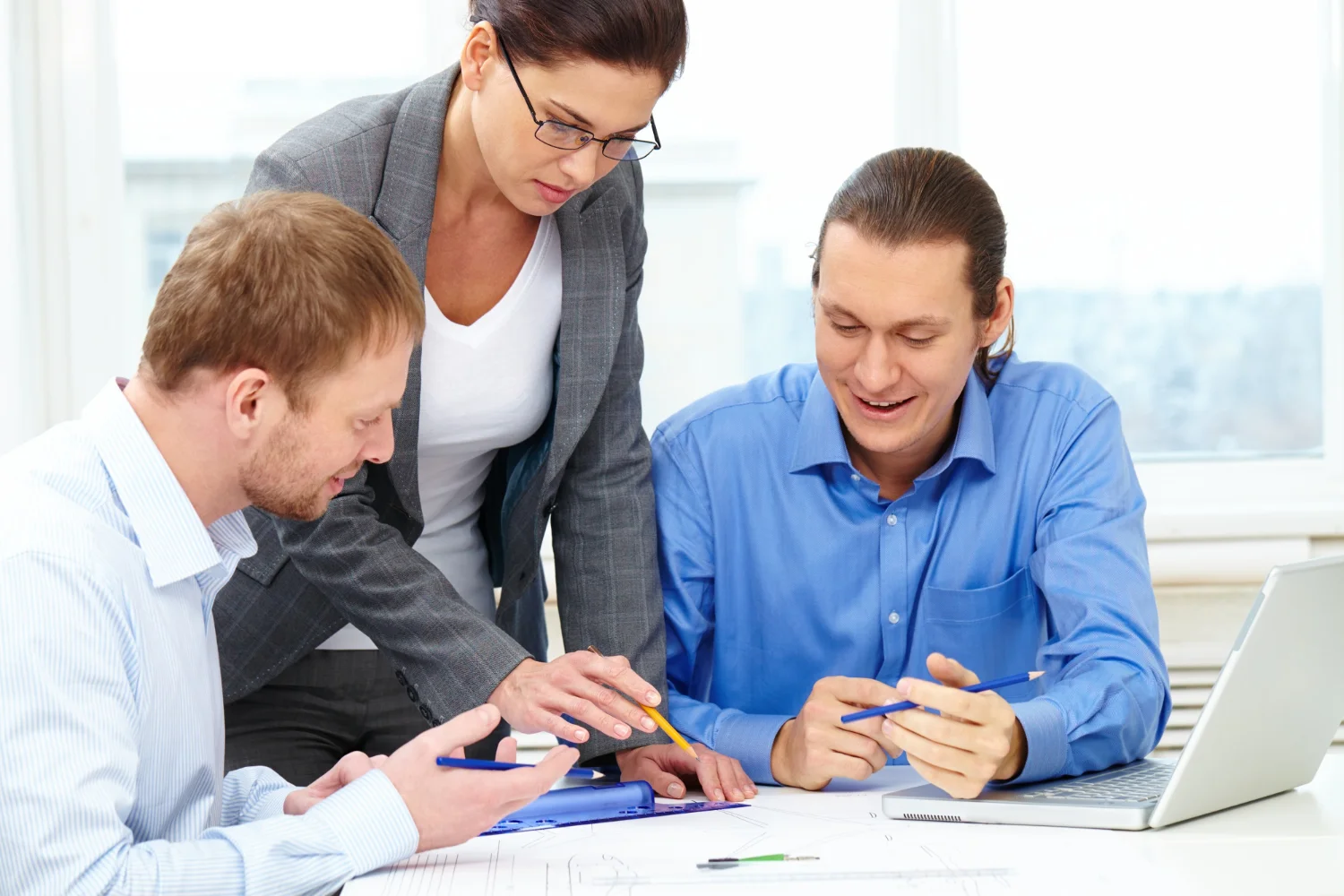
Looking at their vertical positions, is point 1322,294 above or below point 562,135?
below

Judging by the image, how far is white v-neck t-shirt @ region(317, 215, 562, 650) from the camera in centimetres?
160

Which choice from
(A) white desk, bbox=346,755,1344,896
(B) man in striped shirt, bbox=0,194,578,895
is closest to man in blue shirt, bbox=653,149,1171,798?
(A) white desk, bbox=346,755,1344,896

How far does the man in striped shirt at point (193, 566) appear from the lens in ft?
3.19

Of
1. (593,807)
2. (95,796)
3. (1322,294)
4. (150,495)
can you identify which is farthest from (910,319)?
(1322,294)

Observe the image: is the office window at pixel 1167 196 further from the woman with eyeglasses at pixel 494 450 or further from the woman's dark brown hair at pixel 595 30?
the woman's dark brown hair at pixel 595 30

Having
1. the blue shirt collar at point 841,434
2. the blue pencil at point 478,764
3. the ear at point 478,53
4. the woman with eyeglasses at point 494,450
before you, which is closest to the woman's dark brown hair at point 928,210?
the blue shirt collar at point 841,434

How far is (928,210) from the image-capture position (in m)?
1.66

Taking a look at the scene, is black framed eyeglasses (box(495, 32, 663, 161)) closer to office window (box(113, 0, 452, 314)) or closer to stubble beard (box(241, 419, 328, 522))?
stubble beard (box(241, 419, 328, 522))

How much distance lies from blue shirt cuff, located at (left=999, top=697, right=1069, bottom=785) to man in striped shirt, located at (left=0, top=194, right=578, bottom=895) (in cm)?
53

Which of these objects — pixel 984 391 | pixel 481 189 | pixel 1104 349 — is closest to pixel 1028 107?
pixel 1104 349

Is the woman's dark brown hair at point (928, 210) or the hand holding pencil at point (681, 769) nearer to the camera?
the hand holding pencil at point (681, 769)

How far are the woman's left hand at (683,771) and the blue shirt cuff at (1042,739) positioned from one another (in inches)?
11.9

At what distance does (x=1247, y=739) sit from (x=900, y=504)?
58 cm

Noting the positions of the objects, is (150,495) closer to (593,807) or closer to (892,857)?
(593,807)
